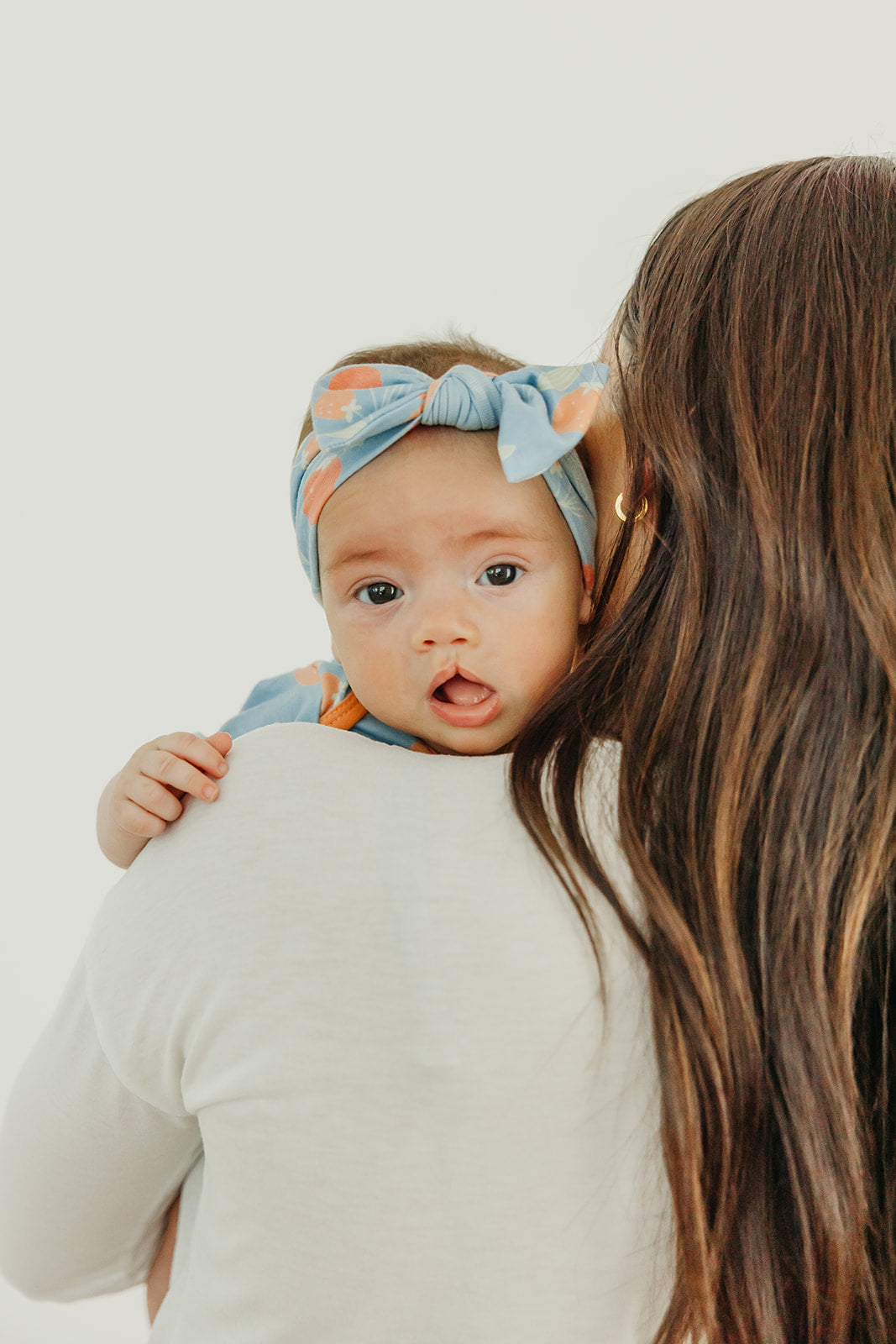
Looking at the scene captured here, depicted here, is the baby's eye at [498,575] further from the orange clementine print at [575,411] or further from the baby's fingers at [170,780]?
the baby's fingers at [170,780]

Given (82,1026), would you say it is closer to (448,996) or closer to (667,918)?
(448,996)

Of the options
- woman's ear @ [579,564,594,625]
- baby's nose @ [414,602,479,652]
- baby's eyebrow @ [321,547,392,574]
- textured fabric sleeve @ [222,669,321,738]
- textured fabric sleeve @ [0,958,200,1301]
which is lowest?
textured fabric sleeve @ [0,958,200,1301]

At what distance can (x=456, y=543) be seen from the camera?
1064 mm

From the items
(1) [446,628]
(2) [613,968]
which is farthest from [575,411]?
(2) [613,968]

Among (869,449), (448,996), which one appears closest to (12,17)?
(869,449)

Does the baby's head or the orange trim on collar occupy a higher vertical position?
the baby's head

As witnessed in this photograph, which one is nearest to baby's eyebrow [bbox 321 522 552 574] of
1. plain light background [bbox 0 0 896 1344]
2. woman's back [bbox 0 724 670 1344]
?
woman's back [bbox 0 724 670 1344]

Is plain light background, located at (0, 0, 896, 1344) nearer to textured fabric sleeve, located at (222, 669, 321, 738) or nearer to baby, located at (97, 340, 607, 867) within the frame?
textured fabric sleeve, located at (222, 669, 321, 738)

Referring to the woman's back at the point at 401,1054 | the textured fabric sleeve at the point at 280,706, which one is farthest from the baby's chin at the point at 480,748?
the woman's back at the point at 401,1054

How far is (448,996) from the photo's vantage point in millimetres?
697

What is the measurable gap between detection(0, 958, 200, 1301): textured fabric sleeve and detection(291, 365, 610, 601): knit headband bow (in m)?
0.57

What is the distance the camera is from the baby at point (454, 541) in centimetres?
104

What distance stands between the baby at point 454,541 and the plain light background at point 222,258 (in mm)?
993

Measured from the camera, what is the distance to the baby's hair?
4.23 feet
